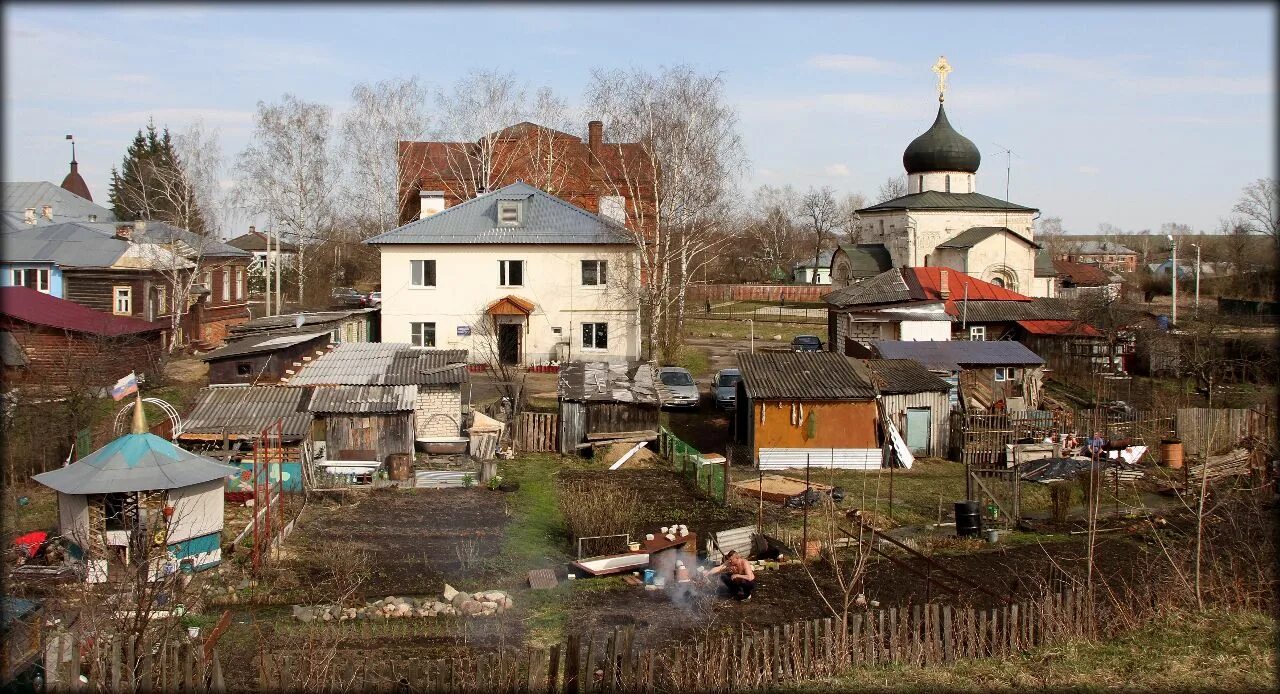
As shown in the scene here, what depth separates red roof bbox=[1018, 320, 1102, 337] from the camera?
115ft

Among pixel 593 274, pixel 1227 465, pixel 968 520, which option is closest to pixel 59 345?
pixel 593 274

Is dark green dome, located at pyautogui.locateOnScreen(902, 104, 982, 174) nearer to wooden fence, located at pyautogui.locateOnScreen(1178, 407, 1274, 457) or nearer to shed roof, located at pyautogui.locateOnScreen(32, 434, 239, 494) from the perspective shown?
wooden fence, located at pyautogui.locateOnScreen(1178, 407, 1274, 457)

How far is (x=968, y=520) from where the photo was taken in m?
16.8

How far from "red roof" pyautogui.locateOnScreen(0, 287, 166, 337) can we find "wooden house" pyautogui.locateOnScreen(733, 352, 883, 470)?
17576 millimetres

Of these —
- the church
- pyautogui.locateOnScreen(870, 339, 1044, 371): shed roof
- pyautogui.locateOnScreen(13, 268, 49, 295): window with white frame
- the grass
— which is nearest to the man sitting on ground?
the grass

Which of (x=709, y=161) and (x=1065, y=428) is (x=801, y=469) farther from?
(x=709, y=161)

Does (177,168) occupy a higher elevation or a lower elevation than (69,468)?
higher

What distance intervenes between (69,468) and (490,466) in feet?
27.2

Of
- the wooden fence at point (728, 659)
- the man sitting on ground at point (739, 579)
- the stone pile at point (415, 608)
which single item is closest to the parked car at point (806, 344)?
the man sitting on ground at point (739, 579)

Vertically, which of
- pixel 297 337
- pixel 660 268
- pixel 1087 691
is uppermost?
pixel 660 268

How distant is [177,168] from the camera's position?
124 feet

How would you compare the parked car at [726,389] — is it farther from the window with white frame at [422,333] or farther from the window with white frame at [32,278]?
the window with white frame at [32,278]

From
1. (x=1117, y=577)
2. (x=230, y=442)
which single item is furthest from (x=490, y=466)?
(x=1117, y=577)

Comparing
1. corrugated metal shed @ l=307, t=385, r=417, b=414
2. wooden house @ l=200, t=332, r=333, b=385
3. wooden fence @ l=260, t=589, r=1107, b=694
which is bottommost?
wooden fence @ l=260, t=589, r=1107, b=694
